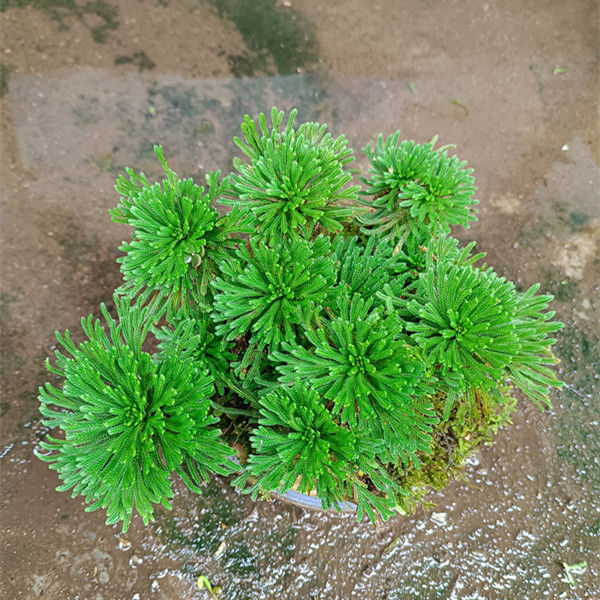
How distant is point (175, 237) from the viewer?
1261mm

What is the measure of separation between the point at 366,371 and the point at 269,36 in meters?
2.71

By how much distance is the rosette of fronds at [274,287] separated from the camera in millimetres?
1210

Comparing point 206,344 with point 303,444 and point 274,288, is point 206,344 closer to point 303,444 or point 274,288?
point 274,288

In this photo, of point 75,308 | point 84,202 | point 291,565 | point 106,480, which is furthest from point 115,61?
point 291,565

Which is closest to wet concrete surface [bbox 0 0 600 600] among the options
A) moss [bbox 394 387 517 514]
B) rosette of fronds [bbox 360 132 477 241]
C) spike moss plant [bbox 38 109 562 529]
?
moss [bbox 394 387 517 514]

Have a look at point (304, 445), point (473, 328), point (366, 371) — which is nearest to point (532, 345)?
point (473, 328)

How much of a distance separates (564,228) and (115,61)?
271 cm

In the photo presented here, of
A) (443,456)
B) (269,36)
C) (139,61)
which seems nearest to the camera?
(443,456)

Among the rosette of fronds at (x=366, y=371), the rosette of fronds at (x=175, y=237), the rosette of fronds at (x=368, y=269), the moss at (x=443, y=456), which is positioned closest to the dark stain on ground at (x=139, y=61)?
the rosette of fronds at (x=175, y=237)

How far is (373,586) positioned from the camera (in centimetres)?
189

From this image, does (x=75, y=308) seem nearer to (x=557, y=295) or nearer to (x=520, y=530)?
(x=520, y=530)

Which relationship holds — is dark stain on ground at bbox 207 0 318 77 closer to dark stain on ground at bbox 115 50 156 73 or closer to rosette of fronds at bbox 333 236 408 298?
dark stain on ground at bbox 115 50 156 73

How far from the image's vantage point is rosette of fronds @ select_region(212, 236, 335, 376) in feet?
3.97

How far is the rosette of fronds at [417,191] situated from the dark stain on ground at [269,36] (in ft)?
6.13
